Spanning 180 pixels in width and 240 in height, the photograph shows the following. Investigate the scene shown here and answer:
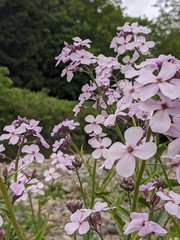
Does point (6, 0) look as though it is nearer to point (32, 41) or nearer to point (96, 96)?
point (32, 41)

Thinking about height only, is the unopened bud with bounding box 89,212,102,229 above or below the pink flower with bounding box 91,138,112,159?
below

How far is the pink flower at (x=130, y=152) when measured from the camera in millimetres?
663

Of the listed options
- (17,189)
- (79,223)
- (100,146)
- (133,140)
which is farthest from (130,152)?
(100,146)

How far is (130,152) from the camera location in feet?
2.23

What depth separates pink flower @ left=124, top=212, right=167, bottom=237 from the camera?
0.73m

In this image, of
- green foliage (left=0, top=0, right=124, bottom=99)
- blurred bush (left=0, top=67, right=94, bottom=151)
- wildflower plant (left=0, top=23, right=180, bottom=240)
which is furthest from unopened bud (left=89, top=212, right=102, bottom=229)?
green foliage (left=0, top=0, right=124, bottom=99)

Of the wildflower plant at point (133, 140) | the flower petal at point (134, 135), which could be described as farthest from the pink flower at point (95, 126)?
the flower petal at point (134, 135)

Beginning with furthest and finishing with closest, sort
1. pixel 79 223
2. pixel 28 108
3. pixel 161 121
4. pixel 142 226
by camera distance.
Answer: pixel 28 108, pixel 79 223, pixel 142 226, pixel 161 121

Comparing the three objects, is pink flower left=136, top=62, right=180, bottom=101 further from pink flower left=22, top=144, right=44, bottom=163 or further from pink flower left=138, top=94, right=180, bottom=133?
pink flower left=22, top=144, right=44, bottom=163

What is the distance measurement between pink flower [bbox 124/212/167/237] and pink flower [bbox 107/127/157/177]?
12 centimetres

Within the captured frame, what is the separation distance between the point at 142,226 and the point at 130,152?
143mm

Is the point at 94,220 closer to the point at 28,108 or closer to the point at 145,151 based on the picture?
the point at 145,151

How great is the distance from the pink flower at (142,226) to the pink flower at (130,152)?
12cm

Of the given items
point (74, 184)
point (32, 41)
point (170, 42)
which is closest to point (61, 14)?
point (32, 41)
